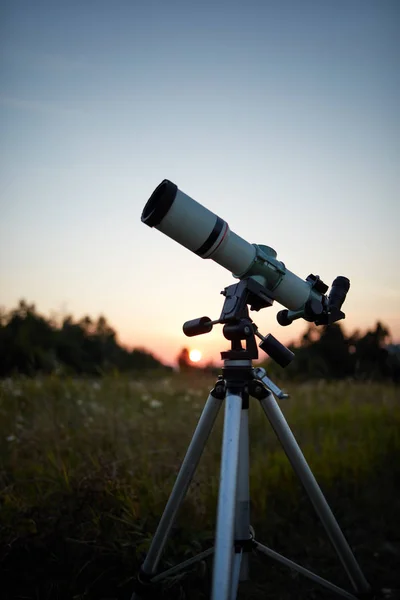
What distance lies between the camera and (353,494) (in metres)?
4.48

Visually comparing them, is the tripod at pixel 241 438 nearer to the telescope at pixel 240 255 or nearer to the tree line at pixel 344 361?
the telescope at pixel 240 255

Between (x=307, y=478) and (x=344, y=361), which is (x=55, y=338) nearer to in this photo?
(x=344, y=361)

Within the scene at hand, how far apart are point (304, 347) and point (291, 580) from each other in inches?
731

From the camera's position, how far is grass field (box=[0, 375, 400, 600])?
3.08 m

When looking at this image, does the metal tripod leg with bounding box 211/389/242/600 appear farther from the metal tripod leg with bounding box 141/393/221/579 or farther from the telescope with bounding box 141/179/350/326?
the telescope with bounding box 141/179/350/326

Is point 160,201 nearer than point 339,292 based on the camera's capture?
Yes

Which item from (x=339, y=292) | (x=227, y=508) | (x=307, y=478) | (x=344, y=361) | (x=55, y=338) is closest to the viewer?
(x=227, y=508)

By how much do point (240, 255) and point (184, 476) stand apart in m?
1.18

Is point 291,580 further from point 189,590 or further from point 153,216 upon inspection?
point 153,216

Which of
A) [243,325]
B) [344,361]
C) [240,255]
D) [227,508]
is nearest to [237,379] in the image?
[243,325]

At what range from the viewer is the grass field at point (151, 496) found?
308 cm

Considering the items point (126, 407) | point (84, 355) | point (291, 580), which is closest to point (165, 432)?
point (126, 407)

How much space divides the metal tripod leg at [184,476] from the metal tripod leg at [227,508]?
0.84 ft

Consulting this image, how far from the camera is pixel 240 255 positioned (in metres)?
2.65
